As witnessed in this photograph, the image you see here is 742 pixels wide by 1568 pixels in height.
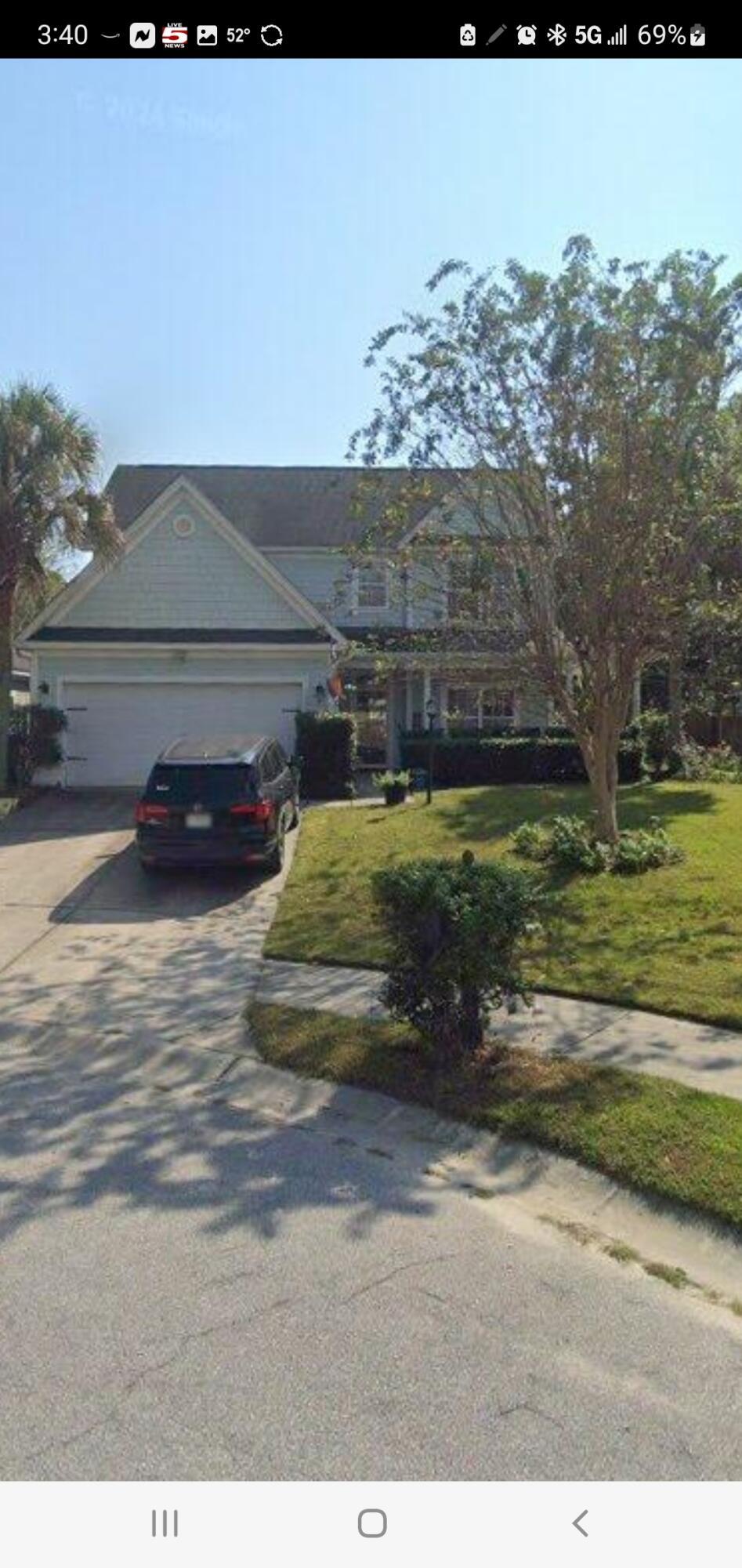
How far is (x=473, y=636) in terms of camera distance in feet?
38.2

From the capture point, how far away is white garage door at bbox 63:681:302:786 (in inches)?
784

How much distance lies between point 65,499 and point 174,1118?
15464mm

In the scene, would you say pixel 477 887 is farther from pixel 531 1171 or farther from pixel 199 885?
pixel 199 885

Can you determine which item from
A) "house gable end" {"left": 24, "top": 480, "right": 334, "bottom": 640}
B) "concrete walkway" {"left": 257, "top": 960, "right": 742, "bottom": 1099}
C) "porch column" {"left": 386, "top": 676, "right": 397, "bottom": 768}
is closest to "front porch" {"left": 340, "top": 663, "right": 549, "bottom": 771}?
"porch column" {"left": 386, "top": 676, "right": 397, "bottom": 768}

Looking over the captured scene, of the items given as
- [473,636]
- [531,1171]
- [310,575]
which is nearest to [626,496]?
[473,636]

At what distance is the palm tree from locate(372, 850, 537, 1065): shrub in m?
14.3

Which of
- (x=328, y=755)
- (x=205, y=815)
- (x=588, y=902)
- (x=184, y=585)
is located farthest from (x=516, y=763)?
(x=588, y=902)

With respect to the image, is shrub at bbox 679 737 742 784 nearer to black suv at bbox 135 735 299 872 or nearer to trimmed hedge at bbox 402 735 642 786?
trimmed hedge at bbox 402 735 642 786

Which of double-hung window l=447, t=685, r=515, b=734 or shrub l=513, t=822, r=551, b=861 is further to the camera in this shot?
double-hung window l=447, t=685, r=515, b=734

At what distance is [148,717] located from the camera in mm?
20000

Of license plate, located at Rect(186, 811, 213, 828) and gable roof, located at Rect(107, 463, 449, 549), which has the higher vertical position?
gable roof, located at Rect(107, 463, 449, 549)

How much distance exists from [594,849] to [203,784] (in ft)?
14.1
